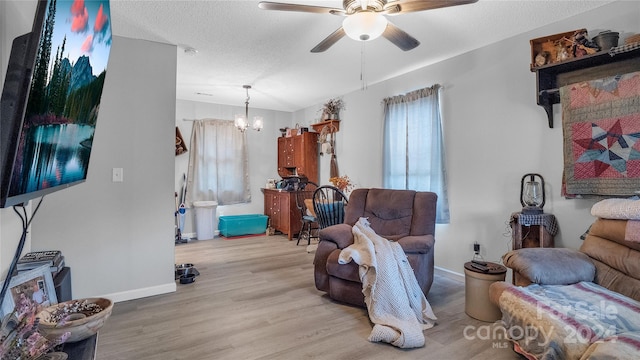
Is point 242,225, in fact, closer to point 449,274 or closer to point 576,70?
point 449,274

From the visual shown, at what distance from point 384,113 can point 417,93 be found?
581 millimetres

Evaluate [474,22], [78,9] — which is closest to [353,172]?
[474,22]

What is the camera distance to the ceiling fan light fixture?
6.01ft

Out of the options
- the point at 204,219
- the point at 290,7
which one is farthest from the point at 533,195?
the point at 204,219

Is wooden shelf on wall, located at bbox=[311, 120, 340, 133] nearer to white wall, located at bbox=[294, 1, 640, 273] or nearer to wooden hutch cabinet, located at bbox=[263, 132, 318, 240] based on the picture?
wooden hutch cabinet, located at bbox=[263, 132, 318, 240]

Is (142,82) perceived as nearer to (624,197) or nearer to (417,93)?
(417,93)

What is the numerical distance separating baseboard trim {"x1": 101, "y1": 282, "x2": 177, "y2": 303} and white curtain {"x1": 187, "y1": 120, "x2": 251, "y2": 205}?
270cm

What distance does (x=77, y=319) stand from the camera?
111 centimetres

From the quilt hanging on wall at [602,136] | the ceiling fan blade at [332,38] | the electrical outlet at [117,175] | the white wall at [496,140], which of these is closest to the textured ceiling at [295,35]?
the white wall at [496,140]

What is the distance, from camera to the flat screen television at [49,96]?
76 cm

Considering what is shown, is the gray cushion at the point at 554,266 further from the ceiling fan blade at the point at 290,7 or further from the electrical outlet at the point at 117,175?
the electrical outlet at the point at 117,175

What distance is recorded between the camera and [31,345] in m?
0.79

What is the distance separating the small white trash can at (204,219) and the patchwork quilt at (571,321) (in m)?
4.73

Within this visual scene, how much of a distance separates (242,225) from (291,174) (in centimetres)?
144
